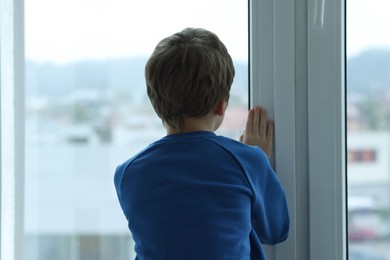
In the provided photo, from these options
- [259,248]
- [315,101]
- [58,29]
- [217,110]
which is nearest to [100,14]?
[58,29]

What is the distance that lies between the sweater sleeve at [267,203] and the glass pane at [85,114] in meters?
0.20

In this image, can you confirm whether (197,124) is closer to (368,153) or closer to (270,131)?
(270,131)

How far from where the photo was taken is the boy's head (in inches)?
43.2

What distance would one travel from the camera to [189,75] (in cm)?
109

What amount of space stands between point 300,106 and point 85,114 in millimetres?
474

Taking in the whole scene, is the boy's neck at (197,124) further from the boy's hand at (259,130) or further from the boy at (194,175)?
the boy's hand at (259,130)

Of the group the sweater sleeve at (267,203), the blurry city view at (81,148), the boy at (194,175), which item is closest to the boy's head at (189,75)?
the boy at (194,175)

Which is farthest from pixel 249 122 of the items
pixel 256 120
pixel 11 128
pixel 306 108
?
pixel 11 128

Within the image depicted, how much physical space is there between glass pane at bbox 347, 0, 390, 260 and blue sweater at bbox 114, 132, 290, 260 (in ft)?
0.70

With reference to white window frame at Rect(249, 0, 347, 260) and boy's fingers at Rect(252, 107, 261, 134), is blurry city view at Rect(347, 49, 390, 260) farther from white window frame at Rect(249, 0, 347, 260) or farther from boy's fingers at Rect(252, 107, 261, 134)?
boy's fingers at Rect(252, 107, 261, 134)

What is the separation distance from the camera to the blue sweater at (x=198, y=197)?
1.09 m

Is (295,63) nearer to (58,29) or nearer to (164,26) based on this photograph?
(164,26)

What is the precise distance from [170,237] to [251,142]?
0.30m

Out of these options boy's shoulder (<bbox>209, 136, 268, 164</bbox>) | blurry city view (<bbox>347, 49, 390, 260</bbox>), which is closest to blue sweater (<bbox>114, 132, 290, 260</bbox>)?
boy's shoulder (<bbox>209, 136, 268, 164</bbox>)
